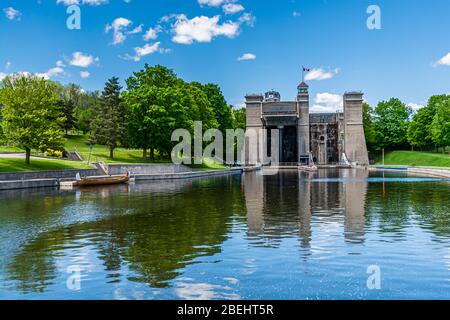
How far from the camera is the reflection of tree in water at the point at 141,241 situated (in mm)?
11938

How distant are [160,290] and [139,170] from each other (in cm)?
4596

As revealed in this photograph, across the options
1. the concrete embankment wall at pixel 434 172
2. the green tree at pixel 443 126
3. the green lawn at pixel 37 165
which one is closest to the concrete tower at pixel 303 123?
the green tree at pixel 443 126

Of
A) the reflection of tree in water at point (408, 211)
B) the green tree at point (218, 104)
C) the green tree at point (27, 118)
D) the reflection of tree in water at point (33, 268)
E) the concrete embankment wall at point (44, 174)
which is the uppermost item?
the green tree at point (218, 104)

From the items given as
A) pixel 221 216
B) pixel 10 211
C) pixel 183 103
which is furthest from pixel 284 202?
pixel 183 103

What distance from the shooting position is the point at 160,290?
10406mm

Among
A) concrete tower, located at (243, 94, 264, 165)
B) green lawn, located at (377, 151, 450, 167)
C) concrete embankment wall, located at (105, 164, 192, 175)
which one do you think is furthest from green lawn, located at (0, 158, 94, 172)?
green lawn, located at (377, 151, 450, 167)

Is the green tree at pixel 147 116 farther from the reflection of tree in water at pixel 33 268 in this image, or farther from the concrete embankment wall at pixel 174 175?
the reflection of tree in water at pixel 33 268

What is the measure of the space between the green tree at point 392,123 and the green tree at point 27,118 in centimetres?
9055

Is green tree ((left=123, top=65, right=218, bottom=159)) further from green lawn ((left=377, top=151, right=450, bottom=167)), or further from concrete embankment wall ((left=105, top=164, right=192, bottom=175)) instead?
green lawn ((left=377, top=151, right=450, bottom=167))

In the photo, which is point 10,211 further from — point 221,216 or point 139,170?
point 139,170

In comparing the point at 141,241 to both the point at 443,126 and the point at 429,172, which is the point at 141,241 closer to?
the point at 429,172

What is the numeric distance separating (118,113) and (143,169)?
1313 centimetres

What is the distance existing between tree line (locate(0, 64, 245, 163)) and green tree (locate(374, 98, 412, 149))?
54.5m

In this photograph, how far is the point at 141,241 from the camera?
16.1 meters
